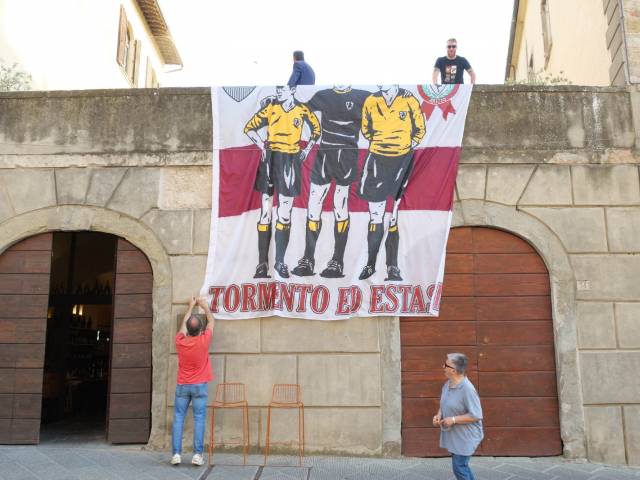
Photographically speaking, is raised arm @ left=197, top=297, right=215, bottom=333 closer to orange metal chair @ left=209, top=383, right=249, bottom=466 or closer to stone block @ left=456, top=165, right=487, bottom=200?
orange metal chair @ left=209, top=383, right=249, bottom=466

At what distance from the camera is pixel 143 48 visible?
2038 centimetres

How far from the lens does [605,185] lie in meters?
8.19

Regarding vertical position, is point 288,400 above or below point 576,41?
below

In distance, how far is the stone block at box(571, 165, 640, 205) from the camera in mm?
8141

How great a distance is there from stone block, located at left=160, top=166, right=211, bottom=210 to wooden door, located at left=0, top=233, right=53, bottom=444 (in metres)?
1.75

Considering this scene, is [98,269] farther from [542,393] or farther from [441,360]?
[542,393]

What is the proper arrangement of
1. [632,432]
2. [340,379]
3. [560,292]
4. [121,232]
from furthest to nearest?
[121,232] → [560,292] → [340,379] → [632,432]

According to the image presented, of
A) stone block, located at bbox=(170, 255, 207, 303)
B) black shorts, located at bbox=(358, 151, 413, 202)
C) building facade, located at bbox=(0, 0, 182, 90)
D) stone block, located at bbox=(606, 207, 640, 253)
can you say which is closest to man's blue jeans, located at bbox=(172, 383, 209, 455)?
stone block, located at bbox=(170, 255, 207, 303)

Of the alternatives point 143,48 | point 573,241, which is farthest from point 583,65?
point 143,48

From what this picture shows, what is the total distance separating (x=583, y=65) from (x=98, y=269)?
10730 millimetres

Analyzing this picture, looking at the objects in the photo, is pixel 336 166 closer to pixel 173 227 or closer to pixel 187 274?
pixel 173 227

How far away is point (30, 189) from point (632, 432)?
8490 mm

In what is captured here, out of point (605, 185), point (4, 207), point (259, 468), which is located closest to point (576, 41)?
point (605, 185)

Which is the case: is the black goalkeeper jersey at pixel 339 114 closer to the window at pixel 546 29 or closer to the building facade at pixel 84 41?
the building facade at pixel 84 41
